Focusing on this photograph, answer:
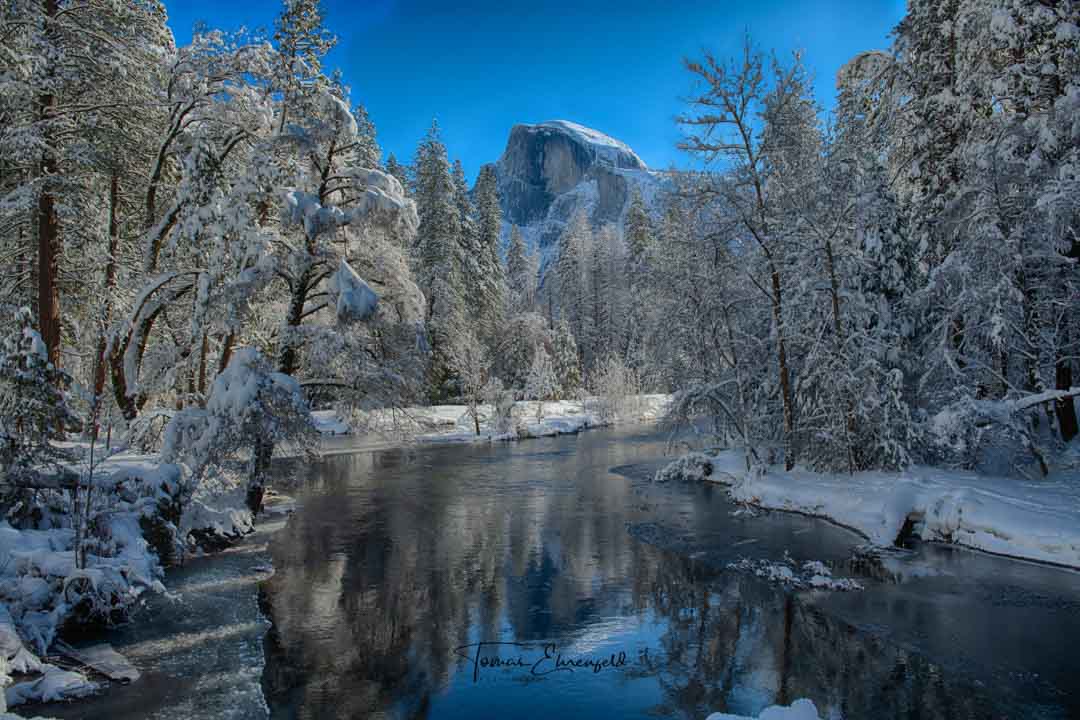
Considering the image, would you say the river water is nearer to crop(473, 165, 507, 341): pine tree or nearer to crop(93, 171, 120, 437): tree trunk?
crop(93, 171, 120, 437): tree trunk

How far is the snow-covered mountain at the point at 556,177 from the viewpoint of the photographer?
6560 inches

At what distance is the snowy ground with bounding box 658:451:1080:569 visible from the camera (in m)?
12.1

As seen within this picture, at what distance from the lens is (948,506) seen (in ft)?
45.6

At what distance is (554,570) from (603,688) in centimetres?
484

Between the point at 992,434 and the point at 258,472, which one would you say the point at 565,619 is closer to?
the point at 258,472

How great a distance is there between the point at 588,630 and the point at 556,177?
596 feet

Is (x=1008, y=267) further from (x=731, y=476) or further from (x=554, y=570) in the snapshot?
(x=554, y=570)

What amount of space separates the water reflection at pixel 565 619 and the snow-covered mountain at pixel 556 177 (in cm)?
14769

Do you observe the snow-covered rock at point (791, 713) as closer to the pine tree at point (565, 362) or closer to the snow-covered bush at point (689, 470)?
the snow-covered bush at point (689, 470)

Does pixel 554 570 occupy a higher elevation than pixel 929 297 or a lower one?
lower

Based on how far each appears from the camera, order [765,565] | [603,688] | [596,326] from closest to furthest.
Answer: [603,688] < [765,565] < [596,326]

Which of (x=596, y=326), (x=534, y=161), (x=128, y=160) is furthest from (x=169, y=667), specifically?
(x=534, y=161)

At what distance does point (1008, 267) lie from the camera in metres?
16.1
